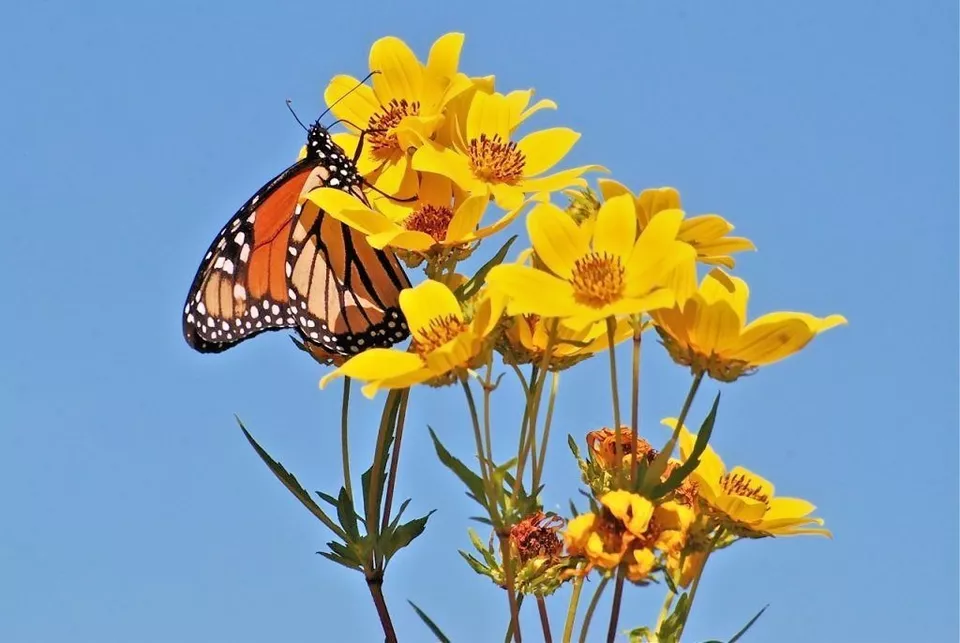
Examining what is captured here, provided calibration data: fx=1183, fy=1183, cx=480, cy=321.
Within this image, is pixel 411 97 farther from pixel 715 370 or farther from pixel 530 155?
pixel 715 370

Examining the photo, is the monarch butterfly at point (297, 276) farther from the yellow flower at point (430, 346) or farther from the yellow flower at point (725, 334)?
the yellow flower at point (725, 334)

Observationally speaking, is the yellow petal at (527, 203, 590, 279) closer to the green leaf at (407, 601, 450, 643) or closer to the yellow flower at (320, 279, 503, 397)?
the yellow flower at (320, 279, 503, 397)

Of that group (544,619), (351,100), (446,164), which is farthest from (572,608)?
(351,100)

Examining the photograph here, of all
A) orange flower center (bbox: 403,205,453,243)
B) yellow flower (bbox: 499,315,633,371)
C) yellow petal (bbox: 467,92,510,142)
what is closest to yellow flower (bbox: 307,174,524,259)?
orange flower center (bbox: 403,205,453,243)

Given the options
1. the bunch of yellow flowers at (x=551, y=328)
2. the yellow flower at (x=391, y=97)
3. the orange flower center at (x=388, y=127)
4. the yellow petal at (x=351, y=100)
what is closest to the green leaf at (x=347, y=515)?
the bunch of yellow flowers at (x=551, y=328)

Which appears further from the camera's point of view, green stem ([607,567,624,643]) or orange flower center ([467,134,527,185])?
orange flower center ([467,134,527,185])

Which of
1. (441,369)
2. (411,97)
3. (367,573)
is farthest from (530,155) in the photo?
(367,573)
